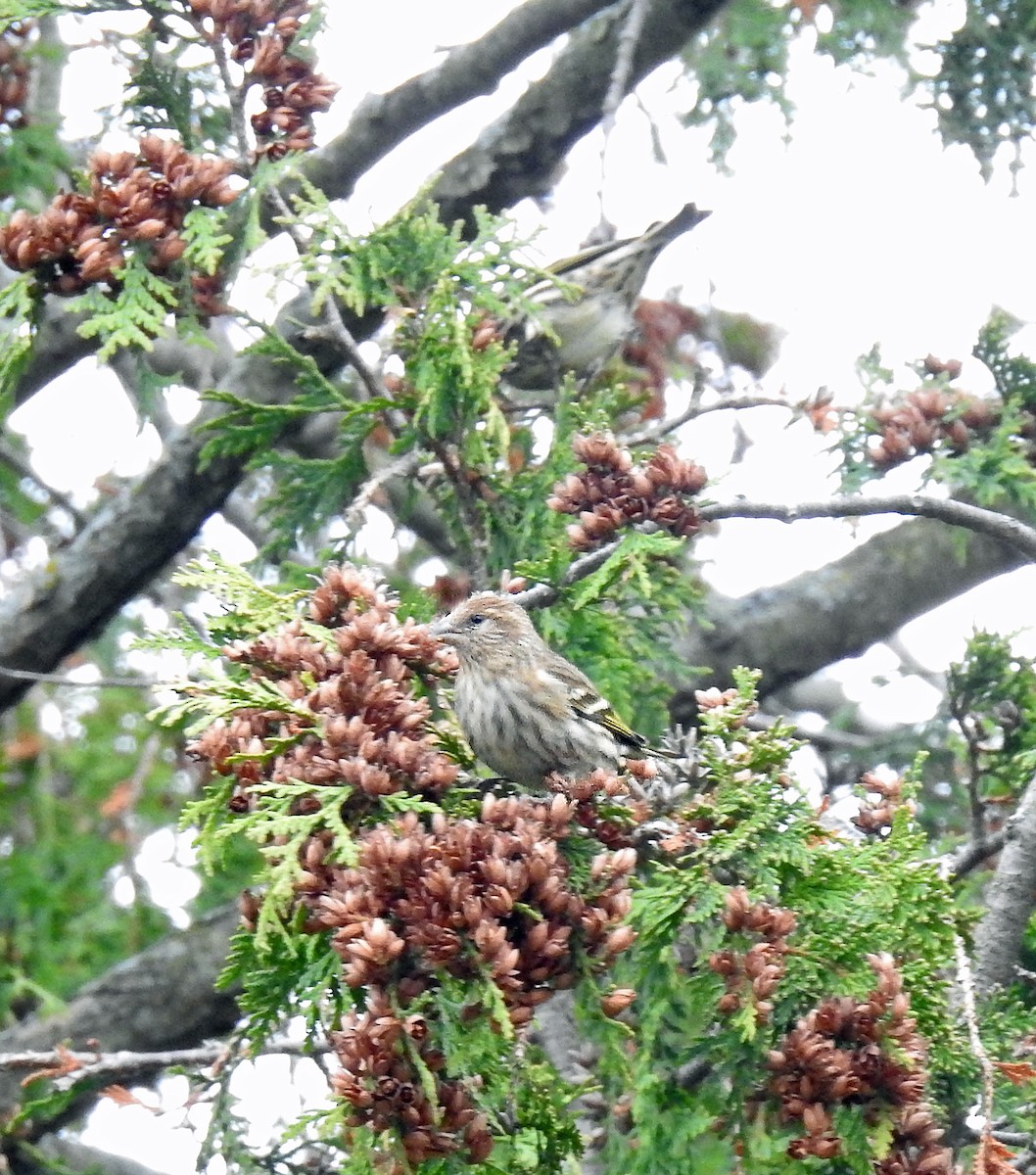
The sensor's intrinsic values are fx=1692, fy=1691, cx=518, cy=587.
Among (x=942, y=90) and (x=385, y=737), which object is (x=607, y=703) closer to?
(x=385, y=737)

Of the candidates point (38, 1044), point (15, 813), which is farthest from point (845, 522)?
point (15, 813)

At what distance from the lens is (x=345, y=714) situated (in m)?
2.74

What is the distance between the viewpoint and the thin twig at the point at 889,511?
343 centimetres

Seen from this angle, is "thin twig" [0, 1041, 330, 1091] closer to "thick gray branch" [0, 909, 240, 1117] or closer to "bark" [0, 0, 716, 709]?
"thick gray branch" [0, 909, 240, 1117]

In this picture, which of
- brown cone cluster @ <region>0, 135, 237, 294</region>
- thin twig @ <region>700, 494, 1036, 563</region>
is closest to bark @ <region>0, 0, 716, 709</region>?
brown cone cluster @ <region>0, 135, 237, 294</region>

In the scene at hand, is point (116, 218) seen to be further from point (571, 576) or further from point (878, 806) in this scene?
point (878, 806)

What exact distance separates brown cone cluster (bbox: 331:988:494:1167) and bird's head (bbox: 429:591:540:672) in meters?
1.49

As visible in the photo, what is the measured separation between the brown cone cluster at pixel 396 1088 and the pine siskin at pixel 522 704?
1149 millimetres

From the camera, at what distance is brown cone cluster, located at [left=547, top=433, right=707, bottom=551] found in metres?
3.46

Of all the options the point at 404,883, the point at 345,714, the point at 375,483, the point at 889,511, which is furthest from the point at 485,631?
the point at 404,883

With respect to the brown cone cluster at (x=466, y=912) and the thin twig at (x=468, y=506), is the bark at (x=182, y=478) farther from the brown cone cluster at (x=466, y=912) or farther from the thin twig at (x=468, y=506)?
the brown cone cluster at (x=466, y=912)

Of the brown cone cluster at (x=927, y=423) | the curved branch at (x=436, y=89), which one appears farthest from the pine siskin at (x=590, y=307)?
the brown cone cluster at (x=927, y=423)

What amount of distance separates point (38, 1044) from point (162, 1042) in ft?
1.41

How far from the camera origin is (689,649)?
6.19 m
